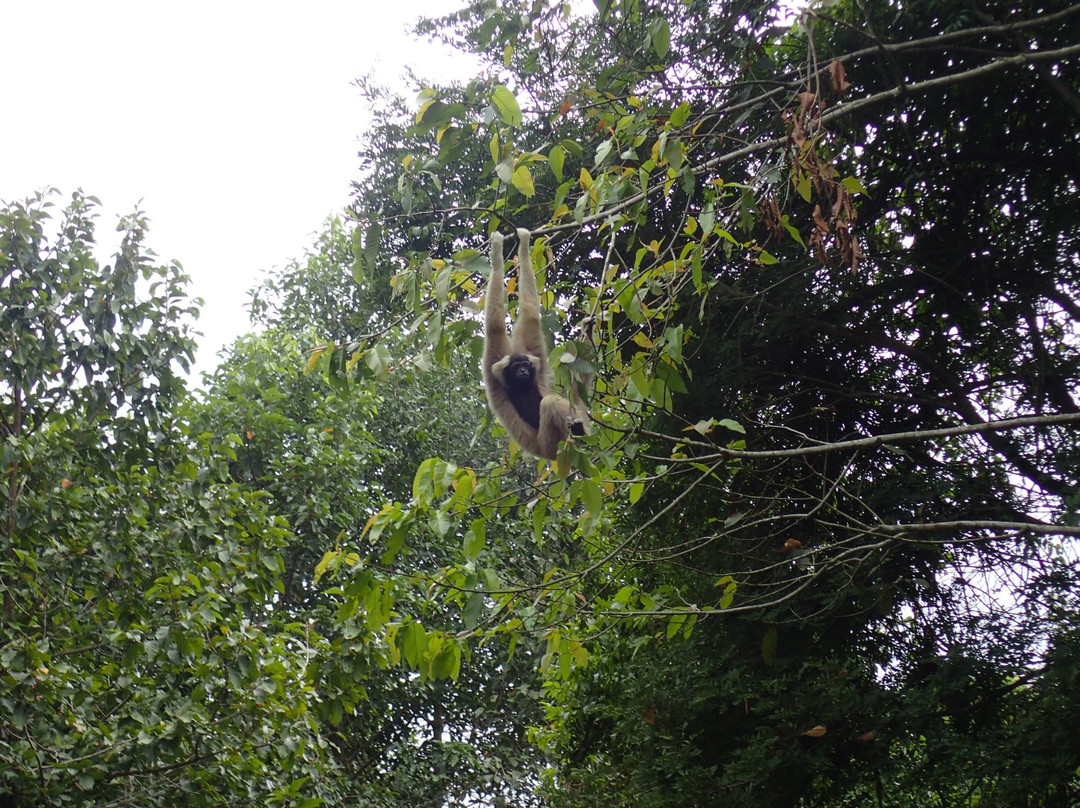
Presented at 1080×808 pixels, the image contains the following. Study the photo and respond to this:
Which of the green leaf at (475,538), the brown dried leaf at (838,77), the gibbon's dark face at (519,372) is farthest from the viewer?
the gibbon's dark face at (519,372)

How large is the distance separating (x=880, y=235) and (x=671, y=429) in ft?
10.4

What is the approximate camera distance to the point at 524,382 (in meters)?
7.25

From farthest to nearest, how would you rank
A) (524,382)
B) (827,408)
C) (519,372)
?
(524,382)
(519,372)
(827,408)

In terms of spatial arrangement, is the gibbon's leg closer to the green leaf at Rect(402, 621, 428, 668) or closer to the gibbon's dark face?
the gibbon's dark face

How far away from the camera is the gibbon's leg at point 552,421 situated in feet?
22.7

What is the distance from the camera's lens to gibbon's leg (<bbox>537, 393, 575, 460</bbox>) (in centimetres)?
692

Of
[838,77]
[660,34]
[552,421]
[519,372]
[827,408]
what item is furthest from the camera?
[519,372]

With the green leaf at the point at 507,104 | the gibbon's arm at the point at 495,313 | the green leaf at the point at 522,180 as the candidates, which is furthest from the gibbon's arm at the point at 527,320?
the green leaf at the point at 507,104

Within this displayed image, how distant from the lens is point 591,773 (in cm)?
809

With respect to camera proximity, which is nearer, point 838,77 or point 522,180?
point 522,180

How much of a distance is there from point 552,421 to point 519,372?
0.52 m

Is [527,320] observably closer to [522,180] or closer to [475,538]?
[522,180]

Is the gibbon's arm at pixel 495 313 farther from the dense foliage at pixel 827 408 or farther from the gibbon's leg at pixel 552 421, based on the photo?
the gibbon's leg at pixel 552 421

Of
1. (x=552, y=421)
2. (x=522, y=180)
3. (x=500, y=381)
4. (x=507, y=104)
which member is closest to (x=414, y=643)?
(x=522, y=180)
